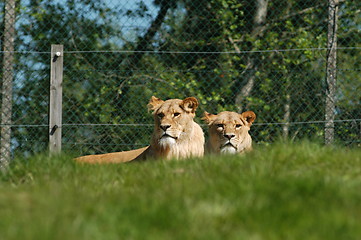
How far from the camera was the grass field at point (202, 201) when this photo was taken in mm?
2537

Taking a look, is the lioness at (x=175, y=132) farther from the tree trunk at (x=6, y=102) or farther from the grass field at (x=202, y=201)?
the tree trunk at (x=6, y=102)

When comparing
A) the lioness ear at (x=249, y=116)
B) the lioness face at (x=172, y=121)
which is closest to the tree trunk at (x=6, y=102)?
the lioness face at (x=172, y=121)

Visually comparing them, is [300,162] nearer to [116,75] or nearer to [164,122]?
[164,122]

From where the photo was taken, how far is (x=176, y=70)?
25.6 feet

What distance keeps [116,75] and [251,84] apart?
6.92 feet

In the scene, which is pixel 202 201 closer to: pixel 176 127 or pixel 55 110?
pixel 176 127

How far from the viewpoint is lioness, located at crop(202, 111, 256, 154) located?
6160 mm

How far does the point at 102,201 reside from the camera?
305 centimetres

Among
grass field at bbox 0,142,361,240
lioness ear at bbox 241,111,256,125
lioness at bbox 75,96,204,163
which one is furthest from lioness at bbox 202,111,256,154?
grass field at bbox 0,142,361,240

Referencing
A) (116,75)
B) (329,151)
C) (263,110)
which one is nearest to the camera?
(329,151)

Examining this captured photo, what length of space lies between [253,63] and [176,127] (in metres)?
5.05

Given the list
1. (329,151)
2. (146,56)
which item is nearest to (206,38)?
(146,56)

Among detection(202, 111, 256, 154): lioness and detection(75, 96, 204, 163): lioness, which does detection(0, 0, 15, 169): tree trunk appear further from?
detection(202, 111, 256, 154): lioness

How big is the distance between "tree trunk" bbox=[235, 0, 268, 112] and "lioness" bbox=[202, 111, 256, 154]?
2572mm
